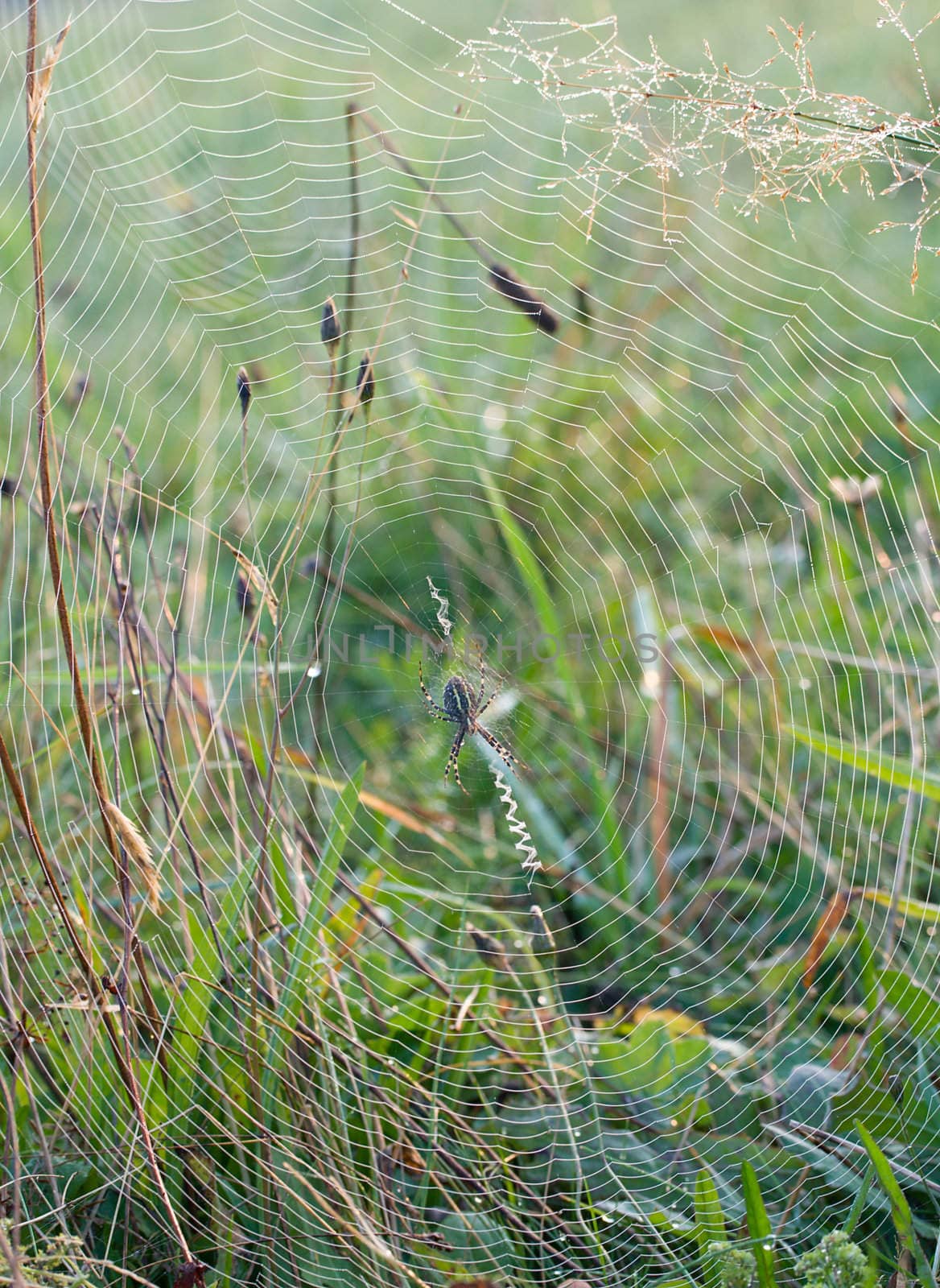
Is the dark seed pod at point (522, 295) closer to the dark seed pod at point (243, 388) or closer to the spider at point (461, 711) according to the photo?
the dark seed pod at point (243, 388)

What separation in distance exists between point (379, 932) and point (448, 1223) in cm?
51

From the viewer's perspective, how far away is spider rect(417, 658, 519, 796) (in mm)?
2357

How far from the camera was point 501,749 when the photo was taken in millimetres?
2309

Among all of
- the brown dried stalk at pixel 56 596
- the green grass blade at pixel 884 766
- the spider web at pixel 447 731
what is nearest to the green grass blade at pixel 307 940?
the spider web at pixel 447 731

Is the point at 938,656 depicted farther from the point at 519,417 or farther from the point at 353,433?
the point at 353,433

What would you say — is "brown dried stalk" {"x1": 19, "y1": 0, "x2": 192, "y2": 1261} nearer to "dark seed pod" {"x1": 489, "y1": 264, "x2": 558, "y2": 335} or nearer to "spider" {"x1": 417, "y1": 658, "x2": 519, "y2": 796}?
"dark seed pod" {"x1": 489, "y1": 264, "x2": 558, "y2": 335}

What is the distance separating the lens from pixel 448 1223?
1472 millimetres

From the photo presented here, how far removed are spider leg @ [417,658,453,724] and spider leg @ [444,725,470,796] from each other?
0.14 feet

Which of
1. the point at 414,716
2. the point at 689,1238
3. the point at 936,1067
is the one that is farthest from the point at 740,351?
the point at 689,1238

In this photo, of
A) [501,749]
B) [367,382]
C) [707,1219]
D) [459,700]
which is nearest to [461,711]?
[459,700]

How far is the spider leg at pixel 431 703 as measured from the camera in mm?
2432

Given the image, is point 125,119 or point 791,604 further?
point 125,119

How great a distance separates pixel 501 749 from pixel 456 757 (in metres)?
0.11

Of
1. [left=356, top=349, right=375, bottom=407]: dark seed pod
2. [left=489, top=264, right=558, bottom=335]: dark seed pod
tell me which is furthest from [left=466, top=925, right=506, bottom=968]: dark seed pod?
[left=489, top=264, right=558, bottom=335]: dark seed pod
